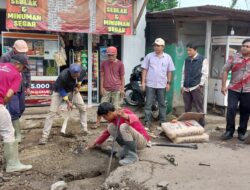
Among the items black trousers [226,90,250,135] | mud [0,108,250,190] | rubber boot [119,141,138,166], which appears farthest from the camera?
black trousers [226,90,250,135]

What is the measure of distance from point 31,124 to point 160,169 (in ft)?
11.3

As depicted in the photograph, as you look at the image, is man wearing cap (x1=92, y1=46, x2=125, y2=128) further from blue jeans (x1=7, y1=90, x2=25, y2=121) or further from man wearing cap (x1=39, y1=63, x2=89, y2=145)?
blue jeans (x1=7, y1=90, x2=25, y2=121)

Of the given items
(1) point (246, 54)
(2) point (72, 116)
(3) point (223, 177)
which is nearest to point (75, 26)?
(2) point (72, 116)

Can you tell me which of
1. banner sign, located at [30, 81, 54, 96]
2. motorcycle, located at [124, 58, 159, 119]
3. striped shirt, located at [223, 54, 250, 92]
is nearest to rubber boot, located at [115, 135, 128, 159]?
striped shirt, located at [223, 54, 250, 92]

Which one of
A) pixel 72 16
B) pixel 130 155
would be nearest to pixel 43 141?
pixel 130 155

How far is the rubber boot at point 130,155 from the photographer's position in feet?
17.4

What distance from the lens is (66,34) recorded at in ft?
29.6

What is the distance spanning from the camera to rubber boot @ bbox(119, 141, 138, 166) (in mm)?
5300

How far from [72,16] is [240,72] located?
3.94m

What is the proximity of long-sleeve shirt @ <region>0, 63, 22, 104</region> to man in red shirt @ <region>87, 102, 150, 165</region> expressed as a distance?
3.93 ft

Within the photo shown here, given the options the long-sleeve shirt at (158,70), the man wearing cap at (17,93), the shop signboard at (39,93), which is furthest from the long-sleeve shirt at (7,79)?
the shop signboard at (39,93)

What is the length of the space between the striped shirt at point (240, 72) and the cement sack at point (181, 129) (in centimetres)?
99

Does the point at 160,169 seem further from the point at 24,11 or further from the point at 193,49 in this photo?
the point at 24,11

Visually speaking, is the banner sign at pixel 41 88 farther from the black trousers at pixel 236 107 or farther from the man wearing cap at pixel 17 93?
the black trousers at pixel 236 107
